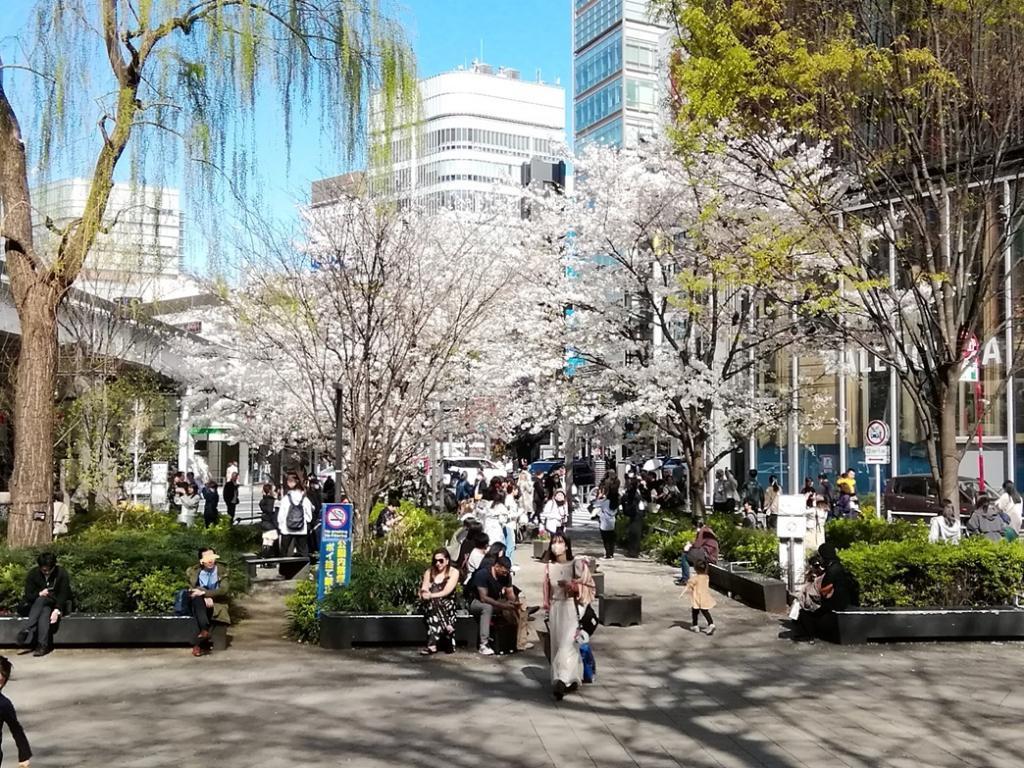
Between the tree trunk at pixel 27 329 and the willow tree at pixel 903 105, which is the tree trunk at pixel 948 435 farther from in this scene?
the tree trunk at pixel 27 329

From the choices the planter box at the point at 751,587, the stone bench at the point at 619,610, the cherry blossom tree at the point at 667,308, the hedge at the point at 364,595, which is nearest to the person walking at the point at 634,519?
the cherry blossom tree at the point at 667,308

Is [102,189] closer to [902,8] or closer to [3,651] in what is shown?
[3,651]

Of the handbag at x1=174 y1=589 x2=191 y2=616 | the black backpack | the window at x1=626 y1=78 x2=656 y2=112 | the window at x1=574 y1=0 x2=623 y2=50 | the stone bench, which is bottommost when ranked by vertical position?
the stone bench

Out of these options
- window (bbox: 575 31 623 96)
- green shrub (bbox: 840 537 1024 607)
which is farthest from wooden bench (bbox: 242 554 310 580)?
window (bbox: 575 31 623 96)

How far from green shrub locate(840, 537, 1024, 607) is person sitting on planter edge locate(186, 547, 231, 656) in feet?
24.6

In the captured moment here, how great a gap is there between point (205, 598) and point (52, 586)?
164cm

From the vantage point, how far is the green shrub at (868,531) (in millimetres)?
18422

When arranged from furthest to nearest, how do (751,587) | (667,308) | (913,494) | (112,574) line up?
(913,494), (667,308), (751,587), (112,574)

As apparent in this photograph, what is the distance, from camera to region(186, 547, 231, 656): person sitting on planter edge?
12156 mm

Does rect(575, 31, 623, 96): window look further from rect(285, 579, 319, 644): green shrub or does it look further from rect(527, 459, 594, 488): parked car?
rect(285, 579, 319, 644): green shrub

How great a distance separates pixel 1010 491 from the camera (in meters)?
22.8

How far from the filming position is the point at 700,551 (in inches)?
576

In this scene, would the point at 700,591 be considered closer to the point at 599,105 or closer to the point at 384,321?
the point at 384,321

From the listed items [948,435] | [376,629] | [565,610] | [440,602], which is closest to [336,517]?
[376,629]
